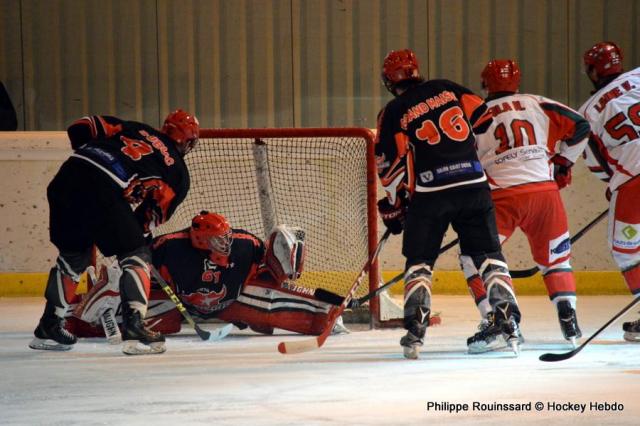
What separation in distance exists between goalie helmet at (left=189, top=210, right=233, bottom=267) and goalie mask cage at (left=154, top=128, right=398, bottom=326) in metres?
0.79

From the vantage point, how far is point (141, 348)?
498cm

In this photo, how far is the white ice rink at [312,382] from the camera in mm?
3600

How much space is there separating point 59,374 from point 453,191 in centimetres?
165

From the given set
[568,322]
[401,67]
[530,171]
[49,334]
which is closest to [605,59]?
[530,171]

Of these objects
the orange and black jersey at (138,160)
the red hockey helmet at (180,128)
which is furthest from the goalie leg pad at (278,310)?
the red hockey helmet at (180,128)

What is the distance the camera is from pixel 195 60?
29.0ft

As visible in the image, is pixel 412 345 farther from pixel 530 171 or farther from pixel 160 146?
pixel 160 146

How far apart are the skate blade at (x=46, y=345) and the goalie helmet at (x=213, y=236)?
0.75 meters

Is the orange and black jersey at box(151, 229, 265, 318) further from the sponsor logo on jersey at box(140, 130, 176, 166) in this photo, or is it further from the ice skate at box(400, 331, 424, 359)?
the ice skate at box(400, 331, 424, 359)

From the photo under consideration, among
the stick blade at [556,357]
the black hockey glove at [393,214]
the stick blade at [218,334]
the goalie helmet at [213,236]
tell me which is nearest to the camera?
the stick blade at [556,357]

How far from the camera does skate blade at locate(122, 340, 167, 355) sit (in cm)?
493

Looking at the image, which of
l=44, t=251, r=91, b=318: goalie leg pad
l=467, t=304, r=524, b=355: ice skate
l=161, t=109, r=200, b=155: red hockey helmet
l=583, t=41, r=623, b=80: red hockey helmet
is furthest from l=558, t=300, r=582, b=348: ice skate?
l=44, t=251, r=91, b=318: goalie leg pad

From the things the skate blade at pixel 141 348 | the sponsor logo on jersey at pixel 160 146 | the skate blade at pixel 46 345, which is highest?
the sponsor logo on jersey at pixel 160 146

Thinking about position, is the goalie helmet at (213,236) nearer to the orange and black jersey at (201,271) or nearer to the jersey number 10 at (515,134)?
the orange and black jersey at (201,271)
